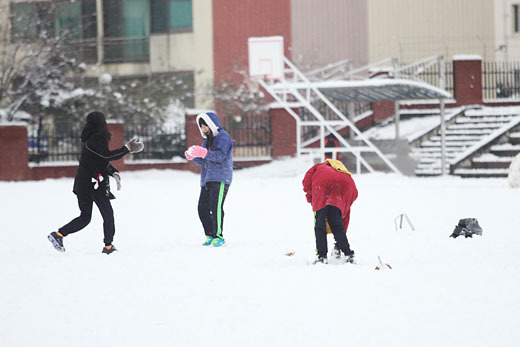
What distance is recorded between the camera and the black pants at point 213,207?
34.7 ft

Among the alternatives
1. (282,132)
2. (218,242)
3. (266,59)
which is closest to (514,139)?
(282,132)

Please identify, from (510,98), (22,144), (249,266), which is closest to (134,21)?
(22,144)

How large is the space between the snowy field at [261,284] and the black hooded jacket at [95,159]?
2.38 ft

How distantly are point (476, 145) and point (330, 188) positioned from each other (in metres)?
16.4

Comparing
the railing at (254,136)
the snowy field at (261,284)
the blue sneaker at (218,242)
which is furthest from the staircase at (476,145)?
the blue sneaker at (218,242)

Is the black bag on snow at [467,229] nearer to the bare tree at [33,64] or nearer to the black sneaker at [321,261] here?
the black sneaker at [321,261]

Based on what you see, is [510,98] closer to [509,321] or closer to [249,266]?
[249,266]

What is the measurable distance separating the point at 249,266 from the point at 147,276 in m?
1.07

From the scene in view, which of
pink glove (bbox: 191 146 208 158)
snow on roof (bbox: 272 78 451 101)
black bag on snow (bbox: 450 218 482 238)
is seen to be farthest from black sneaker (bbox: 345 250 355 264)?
snow on roof (bbox: 272 78 451 101)

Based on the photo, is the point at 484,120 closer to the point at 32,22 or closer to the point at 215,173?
the point at 32,22

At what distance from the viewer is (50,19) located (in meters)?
31.0

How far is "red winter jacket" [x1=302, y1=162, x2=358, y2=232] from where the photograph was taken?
887cm

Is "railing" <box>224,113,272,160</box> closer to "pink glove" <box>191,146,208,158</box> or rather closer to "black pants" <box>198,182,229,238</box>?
"black pants" <box>198,182,229,238</box>

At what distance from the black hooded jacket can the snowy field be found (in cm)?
73
